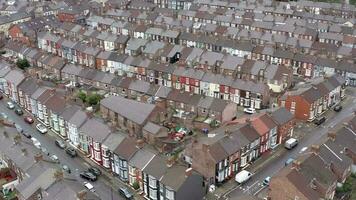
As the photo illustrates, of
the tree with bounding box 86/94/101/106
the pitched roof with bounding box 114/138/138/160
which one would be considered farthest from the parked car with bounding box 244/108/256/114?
the pitched roof with bounding box 114/138/138/160

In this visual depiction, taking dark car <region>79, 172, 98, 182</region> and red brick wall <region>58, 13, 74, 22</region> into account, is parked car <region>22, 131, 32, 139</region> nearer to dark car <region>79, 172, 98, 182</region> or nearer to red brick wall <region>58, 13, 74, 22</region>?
dark car <region>79, 172, 98, 182</region>

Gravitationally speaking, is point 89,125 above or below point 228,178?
above

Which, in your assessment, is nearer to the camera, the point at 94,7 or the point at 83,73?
the point at 83,73

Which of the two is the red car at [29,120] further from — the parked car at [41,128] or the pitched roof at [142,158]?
the pitched roof at [142,158]

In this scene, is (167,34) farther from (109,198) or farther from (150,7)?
(109,198)

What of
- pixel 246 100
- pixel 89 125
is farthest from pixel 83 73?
pixel 246 100

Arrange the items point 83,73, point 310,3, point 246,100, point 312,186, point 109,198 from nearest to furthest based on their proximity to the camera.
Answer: point 312,186
point 109,198
point 246,100
point 83,73
point 310,3
